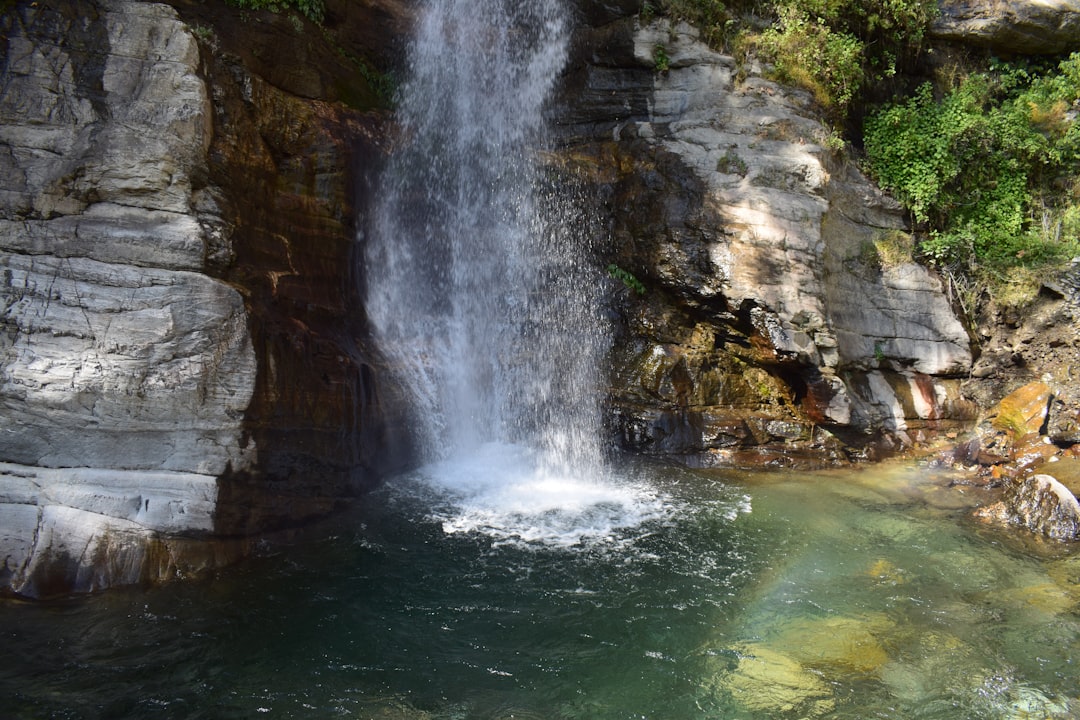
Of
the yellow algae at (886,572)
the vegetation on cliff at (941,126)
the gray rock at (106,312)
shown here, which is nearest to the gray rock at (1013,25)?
the vegetation on cliff at (941,126)

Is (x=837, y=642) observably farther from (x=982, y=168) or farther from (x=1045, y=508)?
(x=982, y=168)

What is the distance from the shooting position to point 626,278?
9.99 m

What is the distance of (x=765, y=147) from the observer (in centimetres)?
962

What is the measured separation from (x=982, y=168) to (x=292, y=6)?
34.9ft

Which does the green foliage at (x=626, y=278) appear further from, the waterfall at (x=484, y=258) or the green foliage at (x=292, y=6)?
the green foliage at (x=292, y=6)

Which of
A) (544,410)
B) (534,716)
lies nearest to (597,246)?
(544,410)

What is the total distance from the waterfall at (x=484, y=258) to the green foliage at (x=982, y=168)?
5335 millimetres

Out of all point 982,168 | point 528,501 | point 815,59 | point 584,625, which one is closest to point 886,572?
point 584,625

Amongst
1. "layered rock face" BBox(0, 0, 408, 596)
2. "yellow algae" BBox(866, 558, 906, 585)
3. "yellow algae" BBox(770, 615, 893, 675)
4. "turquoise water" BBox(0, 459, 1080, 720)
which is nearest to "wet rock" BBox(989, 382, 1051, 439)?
"turquoise water" BBox(0, 459, 1080, 720)

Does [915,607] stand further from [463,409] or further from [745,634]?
[463,409]

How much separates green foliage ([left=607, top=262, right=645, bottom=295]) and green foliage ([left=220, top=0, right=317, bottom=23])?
16.9 ft

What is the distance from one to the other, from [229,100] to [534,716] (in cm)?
637

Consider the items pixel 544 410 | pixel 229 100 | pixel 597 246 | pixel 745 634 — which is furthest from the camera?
pixel 597 246

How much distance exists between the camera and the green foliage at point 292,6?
24.6 feet
